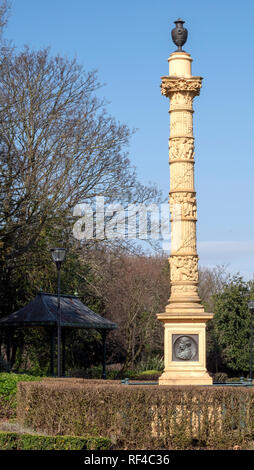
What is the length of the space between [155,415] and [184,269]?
715 centimetres

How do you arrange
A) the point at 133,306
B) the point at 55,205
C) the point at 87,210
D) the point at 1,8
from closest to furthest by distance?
the point at 1,8 → the point at 55,205 → the point at 87,210 → the point at 133,306

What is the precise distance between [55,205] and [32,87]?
411cm

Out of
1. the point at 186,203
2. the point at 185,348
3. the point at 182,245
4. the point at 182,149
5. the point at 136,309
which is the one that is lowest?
the point at 185,348

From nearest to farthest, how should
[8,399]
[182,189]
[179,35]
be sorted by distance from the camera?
[8,399] → [182,189] → [179,35]

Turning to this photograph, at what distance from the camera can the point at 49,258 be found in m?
26.3

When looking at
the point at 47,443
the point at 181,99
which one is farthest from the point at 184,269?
the point at 47,443

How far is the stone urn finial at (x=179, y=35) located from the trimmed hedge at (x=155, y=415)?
1040 cm

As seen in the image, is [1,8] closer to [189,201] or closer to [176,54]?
[176,54]

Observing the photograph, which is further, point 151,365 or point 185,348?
point 151,365

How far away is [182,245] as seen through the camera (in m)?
19.3

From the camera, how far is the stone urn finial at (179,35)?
793 inches

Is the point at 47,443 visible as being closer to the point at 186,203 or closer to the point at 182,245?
the point at 182,245

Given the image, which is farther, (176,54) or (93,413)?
(176,54)
